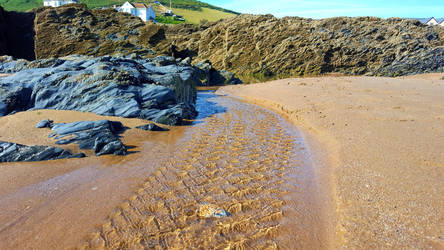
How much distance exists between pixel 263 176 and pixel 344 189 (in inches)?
53.9

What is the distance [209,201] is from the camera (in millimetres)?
3742

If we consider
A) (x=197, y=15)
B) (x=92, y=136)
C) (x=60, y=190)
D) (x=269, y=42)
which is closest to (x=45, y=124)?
(x=92, y=136)

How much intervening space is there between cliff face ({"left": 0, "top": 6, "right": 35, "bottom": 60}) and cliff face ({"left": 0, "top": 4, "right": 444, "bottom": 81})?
211 cm

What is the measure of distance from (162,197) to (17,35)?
32.4 m

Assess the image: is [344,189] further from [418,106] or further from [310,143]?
[418,106]

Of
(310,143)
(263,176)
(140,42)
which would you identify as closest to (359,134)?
(310,143)

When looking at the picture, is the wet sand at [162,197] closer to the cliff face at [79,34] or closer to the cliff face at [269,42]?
the cliff face at [79,34]

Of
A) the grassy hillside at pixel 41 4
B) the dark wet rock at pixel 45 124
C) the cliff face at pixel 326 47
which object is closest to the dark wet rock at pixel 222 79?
the cliff face at pixel 326 47

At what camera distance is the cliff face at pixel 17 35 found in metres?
25.6

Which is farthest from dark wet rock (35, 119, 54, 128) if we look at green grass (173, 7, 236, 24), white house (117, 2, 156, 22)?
green grass (173, 7, 236, 24)

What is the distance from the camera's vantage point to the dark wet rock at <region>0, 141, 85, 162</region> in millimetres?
4707

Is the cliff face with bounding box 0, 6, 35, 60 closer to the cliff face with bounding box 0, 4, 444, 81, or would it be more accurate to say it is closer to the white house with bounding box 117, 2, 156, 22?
the cliff face with bounding box 0, 4, 444, 81

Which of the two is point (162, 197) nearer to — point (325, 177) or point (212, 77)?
point (325, 177)

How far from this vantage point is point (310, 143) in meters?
6.75
